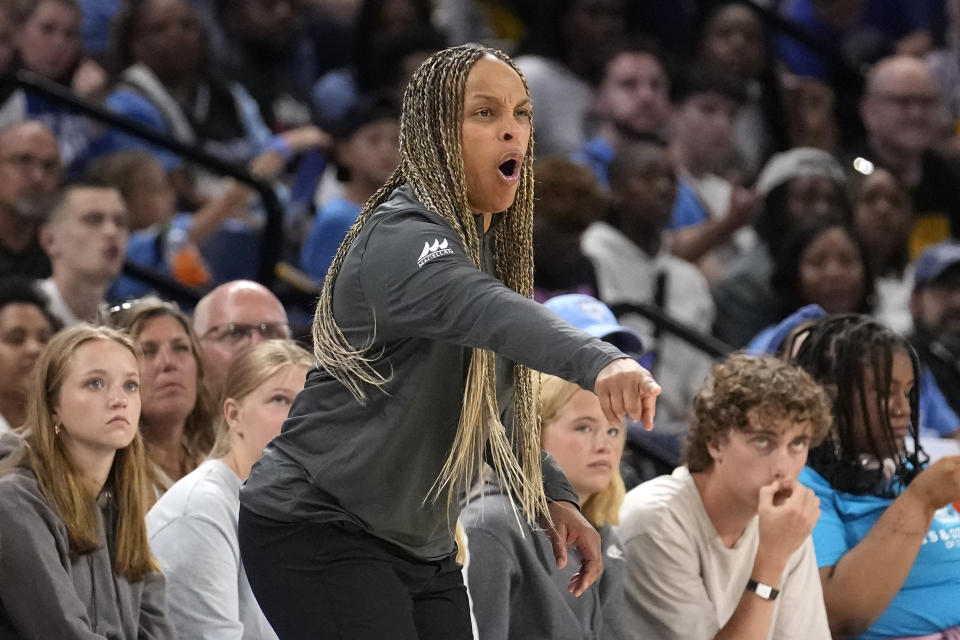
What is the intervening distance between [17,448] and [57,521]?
0.64 feet

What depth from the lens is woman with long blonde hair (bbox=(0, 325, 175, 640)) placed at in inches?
113

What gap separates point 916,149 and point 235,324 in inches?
161

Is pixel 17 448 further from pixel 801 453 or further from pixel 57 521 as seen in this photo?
pixel 801 453

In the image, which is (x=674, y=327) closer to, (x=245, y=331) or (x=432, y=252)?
(x=245, y=331)

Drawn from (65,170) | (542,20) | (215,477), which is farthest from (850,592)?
(542,20)

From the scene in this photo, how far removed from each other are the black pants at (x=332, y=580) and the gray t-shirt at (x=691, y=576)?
4.18ft

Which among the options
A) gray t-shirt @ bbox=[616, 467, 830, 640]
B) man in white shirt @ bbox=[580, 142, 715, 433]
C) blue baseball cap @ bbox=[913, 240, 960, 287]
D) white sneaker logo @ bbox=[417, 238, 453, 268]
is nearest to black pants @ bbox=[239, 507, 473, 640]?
white sneaker logo @ bbox=[417, 238, 453, 268]

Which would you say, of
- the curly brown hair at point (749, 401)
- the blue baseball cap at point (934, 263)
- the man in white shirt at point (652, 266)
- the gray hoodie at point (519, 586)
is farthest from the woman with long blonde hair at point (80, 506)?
the blue baseball cap at point (934, 263)

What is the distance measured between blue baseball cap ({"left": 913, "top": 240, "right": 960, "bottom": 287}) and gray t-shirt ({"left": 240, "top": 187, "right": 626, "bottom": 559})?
4208 mm

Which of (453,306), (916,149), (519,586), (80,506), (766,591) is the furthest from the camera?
(916,149)

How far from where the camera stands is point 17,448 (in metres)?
3.07

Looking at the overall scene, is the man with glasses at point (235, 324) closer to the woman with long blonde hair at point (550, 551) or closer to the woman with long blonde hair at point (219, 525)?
the woman with long blonde hair at point (219, 525)

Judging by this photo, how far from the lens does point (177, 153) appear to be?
531 cm

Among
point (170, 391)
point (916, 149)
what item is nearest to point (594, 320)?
point (170, 391)
